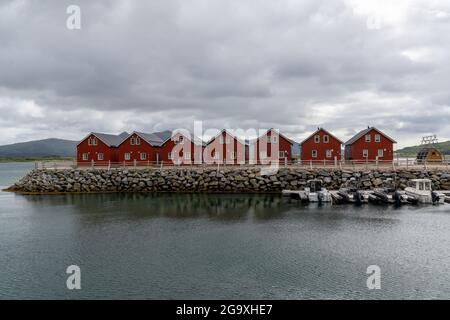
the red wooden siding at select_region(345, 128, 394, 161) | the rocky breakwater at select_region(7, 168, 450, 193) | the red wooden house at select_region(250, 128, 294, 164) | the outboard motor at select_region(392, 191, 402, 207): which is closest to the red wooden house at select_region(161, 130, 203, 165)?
the rocky breakwater at select_region(7, 168, 450, 193)

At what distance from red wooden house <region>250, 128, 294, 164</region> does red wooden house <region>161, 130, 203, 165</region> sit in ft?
32.2

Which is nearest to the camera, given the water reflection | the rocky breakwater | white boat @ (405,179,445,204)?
the water reflection

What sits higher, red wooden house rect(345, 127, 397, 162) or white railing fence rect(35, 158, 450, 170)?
red wooden house rect(345, 127, 397, 162)

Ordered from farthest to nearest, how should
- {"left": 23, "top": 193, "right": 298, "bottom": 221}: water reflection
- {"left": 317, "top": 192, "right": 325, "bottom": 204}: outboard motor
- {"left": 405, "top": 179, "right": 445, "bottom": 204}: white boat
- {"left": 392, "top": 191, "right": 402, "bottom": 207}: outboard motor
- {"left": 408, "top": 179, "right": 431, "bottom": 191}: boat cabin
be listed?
{"left": 408, "top": 179, "right": 431, "bottom": 191}: boat cabin < {"left": 317, "top": 192, "right": 325, "bottom": 204}: outboard motor < {"left": 405, "top": 179, "right": 445, "bottom": 204}: white boat < {"left": 392, "top": 191, "right": 402, "bottom": 207}: outboard motor < {"left": 23, "top": 193, "right": 298, "bottom": 221}: water reflection

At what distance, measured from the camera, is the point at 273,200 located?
47.9m

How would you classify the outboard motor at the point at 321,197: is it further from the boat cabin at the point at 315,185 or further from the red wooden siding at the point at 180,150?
the red wooden siding at the point at 180,150

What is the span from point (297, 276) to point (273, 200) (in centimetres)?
2822

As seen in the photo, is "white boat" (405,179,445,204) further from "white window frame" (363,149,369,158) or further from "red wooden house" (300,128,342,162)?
"red wooden house" (300,128,342,162)

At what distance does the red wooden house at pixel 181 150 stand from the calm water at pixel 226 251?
829 inches

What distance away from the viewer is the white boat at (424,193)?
146 ft

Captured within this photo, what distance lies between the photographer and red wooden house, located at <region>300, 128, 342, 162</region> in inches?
2396

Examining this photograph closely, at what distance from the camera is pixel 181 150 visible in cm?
6297

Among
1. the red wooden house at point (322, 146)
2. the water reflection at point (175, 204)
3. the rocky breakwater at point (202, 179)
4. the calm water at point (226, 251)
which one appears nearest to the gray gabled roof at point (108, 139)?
the rocky breakwater at point (202, 179)

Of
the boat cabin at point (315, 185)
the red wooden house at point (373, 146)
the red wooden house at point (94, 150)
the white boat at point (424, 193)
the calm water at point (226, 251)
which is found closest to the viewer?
the calm water at point (226, 251)
